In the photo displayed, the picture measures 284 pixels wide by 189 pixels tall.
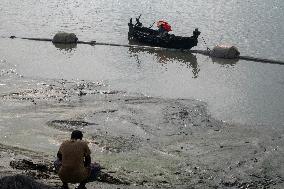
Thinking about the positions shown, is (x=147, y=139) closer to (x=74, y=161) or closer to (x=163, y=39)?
(x=74, y=161)

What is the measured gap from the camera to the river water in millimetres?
16922

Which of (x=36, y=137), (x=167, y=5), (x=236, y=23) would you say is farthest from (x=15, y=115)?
(x=167, y=5)

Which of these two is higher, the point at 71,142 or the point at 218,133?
the point at 71,142

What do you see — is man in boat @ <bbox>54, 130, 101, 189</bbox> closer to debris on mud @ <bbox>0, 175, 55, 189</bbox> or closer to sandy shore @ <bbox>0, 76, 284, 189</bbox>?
sandy shore @ <bbox>0, 76, 284, 189</bbox>

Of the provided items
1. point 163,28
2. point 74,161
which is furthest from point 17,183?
point 163,28

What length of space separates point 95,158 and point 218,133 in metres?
4.44

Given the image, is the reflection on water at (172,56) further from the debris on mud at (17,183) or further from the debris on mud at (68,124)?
the debris on mud at (17,183)

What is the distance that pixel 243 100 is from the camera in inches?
660

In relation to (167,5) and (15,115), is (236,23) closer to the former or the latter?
(167,5)

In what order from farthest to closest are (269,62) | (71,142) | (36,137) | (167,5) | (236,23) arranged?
(167,5)
(236,23)
(269,62)
(36,137)
(71,142)

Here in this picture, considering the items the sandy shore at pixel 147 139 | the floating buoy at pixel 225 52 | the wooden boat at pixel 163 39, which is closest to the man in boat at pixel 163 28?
the wooden boat at pixel 163 39

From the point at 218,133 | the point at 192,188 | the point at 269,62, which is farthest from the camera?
the point at 269,62

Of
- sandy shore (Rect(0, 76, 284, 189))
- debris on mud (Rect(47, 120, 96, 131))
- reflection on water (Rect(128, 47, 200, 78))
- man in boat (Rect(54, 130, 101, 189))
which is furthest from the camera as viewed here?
reflection on water (Rect(128, 47, 200, 78))

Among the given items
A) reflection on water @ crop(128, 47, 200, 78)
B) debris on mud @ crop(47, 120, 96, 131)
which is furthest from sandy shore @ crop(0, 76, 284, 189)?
reflection on water @ crop(128, 47, 200, 78)
